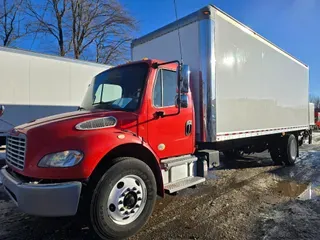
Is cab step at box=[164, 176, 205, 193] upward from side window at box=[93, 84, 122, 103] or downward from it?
downward

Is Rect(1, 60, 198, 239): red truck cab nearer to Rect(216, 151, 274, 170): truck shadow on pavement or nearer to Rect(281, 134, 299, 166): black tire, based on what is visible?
Rect(216, 151, 274, 170): truck shadow on pavement

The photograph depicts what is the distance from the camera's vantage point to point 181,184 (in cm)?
460

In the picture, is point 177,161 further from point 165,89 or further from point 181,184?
point 165,89

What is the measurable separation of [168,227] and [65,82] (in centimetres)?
784

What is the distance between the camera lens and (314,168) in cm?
860

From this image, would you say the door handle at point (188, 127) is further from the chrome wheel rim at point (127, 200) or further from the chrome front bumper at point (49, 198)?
the chrome front bumper at point (49, 198)

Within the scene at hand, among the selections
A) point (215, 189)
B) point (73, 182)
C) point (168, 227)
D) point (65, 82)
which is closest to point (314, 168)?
point (215, 189)

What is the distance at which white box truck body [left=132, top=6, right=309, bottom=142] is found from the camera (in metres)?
5.18

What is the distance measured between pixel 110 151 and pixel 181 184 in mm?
1516

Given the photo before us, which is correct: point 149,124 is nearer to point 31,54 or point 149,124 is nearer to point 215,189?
point 215,189

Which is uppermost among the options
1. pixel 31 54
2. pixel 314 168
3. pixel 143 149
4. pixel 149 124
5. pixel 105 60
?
pixel 105 60

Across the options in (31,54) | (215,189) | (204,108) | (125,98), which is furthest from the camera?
(31,54)

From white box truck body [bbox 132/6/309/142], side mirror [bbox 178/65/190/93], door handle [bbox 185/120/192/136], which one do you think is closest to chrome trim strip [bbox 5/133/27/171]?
side mirror [bbox 178/65/190/93]

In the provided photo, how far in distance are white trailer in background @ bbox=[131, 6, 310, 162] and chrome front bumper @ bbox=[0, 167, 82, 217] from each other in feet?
8.96
